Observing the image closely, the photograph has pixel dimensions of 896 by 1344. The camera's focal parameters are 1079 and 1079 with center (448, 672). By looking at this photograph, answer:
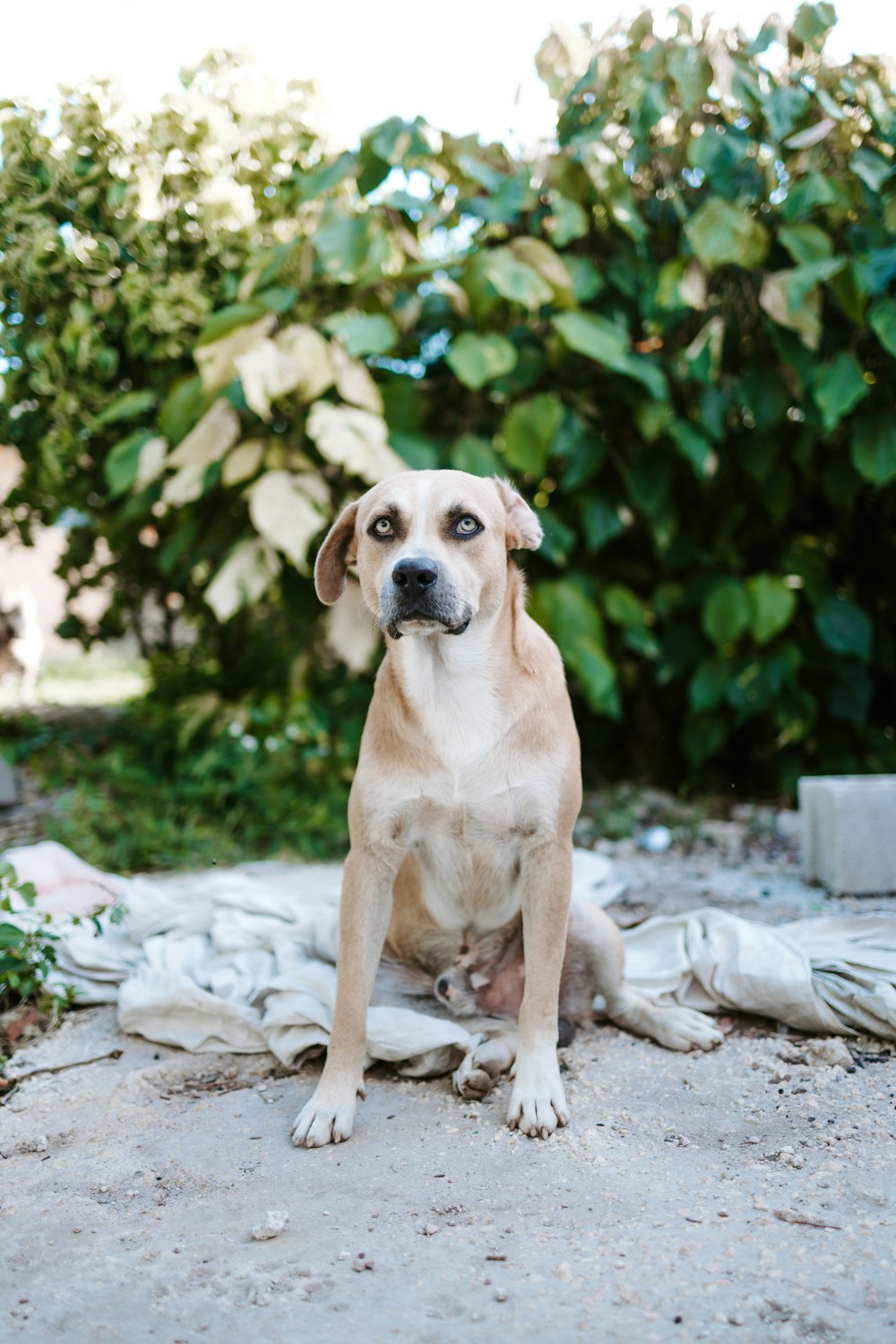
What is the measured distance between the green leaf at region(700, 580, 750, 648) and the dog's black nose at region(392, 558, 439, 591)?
2.92 m

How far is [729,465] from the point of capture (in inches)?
213

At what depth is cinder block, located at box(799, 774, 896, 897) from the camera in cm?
388

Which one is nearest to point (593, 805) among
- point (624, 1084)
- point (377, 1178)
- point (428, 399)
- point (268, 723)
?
point (268, 723)

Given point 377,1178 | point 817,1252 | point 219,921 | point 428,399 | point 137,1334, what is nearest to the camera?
point 137,1334

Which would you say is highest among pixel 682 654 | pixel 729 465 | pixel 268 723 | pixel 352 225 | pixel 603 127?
pixel 603 127

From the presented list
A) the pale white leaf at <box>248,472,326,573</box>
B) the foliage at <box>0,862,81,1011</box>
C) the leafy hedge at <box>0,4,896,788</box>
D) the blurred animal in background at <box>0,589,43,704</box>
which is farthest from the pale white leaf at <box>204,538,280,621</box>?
the blurred animal in background at <box>0,589,43,704</box>

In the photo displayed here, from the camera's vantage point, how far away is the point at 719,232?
176 inches

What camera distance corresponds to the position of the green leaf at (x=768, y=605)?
16.0 feet

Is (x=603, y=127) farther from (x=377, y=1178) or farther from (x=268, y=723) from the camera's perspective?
(x=377, y=1178)

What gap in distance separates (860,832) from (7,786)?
367 cm

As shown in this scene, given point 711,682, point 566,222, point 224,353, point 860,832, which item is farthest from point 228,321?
point 860,832

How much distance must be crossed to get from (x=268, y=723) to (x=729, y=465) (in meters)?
2.63

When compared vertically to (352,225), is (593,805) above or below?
below

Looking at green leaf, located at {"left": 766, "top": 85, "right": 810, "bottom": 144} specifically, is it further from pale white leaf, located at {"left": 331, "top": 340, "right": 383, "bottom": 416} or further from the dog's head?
the dog's head
